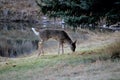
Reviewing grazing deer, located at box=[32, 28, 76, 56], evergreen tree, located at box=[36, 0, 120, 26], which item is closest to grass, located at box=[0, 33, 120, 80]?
evergreen tree, located at box=[36, 0, 120, 26]

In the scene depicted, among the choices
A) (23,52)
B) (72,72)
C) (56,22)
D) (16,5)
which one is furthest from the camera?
(16,5)

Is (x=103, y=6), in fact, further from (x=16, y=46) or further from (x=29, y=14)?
(x=29, y=14)

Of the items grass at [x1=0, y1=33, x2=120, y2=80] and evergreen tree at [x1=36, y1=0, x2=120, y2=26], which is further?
evergreen tree at [x1=36, y1=0, x2=120, y2=26]

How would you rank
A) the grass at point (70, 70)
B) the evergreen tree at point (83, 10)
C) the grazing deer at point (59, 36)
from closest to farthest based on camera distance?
the grass at point (70, 70) → the evergreen tree at point (83, 10) → the grazing deer at point (59, 36)

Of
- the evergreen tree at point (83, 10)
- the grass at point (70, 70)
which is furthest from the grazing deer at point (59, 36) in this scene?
the evergreen tree at point (83, 10)

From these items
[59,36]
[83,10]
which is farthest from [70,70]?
[59,36]

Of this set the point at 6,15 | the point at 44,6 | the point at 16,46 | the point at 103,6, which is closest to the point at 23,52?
the point at 16,46

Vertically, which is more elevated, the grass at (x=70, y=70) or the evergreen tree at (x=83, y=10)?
the evergreen tree at (x=83, y=10)

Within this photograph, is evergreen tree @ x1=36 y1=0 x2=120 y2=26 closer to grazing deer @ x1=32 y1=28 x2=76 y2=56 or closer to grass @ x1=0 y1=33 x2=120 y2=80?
grass @ x1=0 y1=33 x2=120 y2=80

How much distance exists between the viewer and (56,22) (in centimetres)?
3894

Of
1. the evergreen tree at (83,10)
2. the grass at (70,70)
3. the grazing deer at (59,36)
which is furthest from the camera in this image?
the grazing deer at (59,36)

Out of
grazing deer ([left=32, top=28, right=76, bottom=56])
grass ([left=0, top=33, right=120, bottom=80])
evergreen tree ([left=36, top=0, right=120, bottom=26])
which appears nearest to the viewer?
grass ([left=0, top=33, right=120, bottom=80])

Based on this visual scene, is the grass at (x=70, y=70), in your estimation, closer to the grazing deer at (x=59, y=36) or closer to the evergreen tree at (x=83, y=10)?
the evergreen tree at (x=83, y=10)

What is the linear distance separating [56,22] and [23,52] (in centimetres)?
1593
